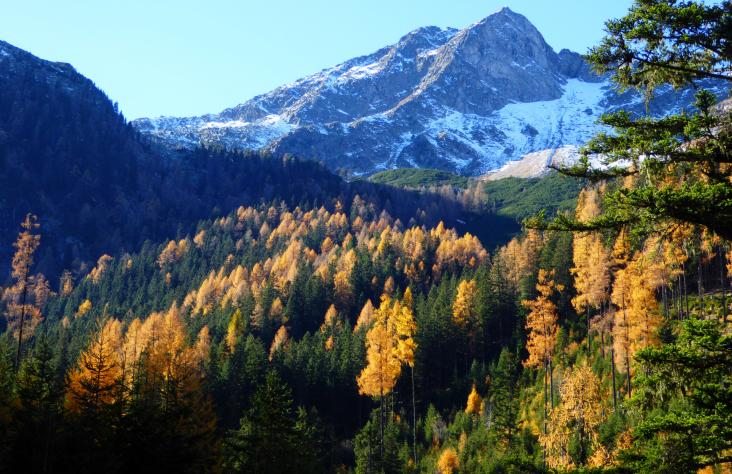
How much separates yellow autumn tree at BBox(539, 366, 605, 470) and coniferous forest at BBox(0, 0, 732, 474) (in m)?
0.20

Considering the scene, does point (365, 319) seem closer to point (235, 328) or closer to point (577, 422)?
point (235, 328)

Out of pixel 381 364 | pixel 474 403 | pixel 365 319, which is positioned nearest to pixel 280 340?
pixel 365 319

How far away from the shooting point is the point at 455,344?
77875 millimetres

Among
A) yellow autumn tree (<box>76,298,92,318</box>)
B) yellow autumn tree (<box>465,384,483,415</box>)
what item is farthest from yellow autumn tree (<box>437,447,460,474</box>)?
yellow autumn tree (<box>76,298,92,318</box>)

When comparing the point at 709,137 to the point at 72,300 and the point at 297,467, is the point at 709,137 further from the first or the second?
the point at 72,300

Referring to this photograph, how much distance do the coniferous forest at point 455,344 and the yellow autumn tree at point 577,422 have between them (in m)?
0.20

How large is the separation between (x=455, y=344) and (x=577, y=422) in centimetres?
3861

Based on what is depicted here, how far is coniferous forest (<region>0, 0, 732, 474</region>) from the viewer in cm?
1262

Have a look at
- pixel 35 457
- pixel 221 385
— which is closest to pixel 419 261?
pixel 221 385

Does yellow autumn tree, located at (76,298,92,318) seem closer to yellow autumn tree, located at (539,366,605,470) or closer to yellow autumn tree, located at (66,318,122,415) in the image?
yellow autumn tree, located at (66,318,122,415)

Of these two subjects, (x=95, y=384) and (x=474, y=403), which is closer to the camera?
(x=95, y=384)

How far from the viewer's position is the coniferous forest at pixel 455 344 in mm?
12617

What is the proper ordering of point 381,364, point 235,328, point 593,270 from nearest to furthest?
point 381,364 < point 593,270 < point 235,328

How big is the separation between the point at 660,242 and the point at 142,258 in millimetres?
165099
